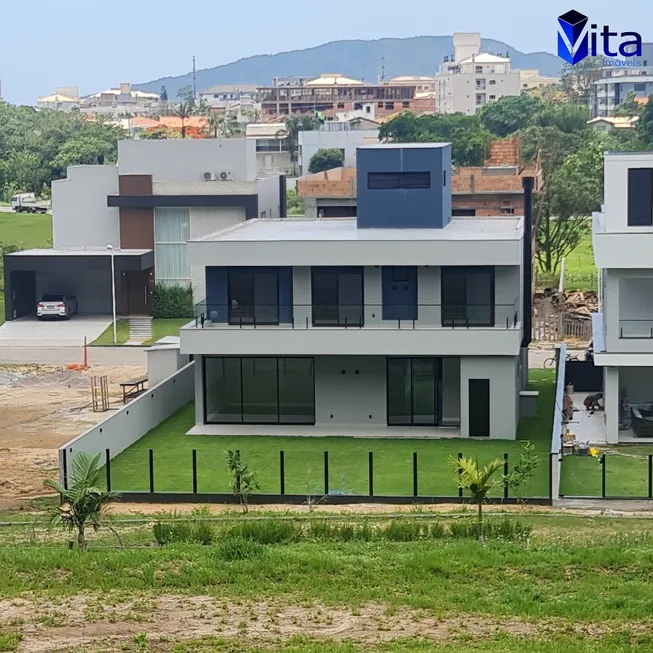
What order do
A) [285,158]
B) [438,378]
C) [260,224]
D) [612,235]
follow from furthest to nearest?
[285,158] < [260,224] < [438,378] < [612,235]

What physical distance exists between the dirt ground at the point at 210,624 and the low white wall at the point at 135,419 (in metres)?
13.0


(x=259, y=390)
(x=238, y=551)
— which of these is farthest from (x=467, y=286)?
(x=238, y=551)

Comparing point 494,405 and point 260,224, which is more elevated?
point 260,224

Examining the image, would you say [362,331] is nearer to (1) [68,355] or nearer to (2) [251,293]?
(2) [251,293]

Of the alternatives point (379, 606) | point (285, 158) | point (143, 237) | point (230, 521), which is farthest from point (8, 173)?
point (379, 606)

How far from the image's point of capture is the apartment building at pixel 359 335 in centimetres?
3672

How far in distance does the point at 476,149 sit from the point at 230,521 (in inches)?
3365

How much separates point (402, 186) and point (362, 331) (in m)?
5.87

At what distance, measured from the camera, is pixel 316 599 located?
17453 millimetres

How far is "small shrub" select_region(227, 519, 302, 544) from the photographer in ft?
71.6

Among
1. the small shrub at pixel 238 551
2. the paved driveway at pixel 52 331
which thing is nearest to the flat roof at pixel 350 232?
the paved driveway at pixel 52 331

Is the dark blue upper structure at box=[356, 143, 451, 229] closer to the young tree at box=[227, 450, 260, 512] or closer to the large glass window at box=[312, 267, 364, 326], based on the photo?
the large glass window at box=[312, 267, 364, 326]

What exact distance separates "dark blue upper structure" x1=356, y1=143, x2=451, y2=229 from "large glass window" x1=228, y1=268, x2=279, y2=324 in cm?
449

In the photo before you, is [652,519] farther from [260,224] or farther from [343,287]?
[260,224]
